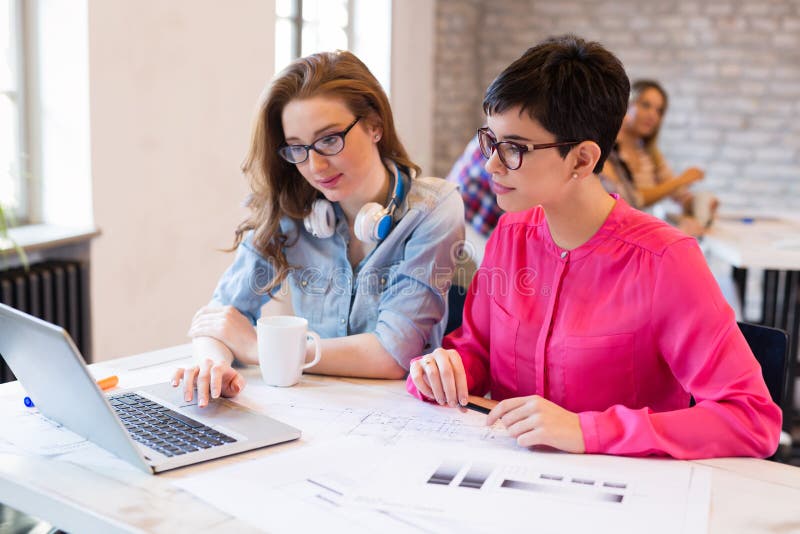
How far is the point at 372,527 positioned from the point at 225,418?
422 millimetres

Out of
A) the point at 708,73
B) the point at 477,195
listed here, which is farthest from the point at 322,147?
the point at 708,73

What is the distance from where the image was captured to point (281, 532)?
101cm

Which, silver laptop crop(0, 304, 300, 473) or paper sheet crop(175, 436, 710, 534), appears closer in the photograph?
paper sheet crop(175, 436, 710, 534)

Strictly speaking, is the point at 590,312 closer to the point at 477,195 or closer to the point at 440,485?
the point at 440,485

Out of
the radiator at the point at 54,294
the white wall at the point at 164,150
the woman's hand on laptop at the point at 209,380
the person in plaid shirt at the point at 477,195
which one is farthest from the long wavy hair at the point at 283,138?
the person in plaid shirt at the point at 477,195

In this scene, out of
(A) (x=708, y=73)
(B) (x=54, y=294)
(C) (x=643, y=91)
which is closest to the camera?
(B) (x=54, y=294)

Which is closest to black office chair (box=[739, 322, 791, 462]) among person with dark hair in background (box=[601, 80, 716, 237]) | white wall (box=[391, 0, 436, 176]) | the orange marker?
the orange marker

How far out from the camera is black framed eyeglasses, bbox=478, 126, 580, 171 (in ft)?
4.68

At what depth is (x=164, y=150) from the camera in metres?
3.27

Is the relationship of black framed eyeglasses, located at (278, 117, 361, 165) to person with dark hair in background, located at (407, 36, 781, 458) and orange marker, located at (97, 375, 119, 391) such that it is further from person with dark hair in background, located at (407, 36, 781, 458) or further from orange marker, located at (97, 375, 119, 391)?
orange marker, located at (97, 375, 119, 391)

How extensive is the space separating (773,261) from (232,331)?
7.56 feet

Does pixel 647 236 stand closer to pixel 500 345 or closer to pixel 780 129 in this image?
pixel 500 345

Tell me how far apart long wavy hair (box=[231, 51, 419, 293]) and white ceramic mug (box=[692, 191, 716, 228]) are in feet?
8.21

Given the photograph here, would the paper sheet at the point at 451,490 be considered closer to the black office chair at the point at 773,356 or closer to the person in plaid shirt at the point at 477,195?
the black office chair at the point at 773,356
